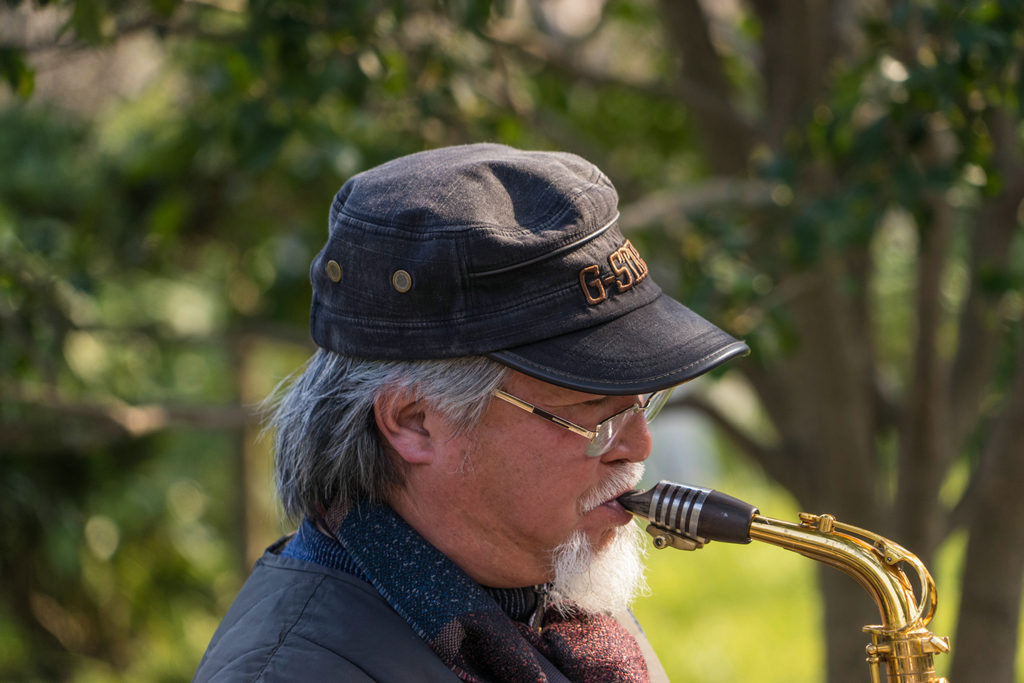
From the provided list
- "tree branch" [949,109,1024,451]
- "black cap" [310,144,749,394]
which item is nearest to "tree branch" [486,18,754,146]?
"tree branch" [949,109,1024,451]

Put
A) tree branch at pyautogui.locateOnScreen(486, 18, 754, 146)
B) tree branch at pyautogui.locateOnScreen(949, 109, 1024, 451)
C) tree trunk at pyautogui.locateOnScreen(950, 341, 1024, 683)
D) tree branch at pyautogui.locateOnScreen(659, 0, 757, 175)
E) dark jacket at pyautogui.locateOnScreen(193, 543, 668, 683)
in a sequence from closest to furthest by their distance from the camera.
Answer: dark jacket at pyautogui.locateOnScreen(193, 543, 668, 683) < tree trunk at pyautogui.locateOnScreen(950, 341, 1024, 683) < tree branch at pyautogui.locateOnScreen(949, 109, 1024, 451) < tree branch at pyautogui.locateOnScreen(486, 18, 754, 146) < tree branch at pyautogui.locateOnScreen(659, 0, 757, 175)

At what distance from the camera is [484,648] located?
4.51ft

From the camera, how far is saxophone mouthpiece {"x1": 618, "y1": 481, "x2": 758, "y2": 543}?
58.5 inches

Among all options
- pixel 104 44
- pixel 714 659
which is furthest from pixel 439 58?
pixel 714 659

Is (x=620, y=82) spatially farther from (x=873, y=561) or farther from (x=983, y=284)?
(x=873, y=561)

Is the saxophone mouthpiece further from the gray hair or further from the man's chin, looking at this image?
the gray hair

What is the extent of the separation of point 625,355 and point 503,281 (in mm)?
198

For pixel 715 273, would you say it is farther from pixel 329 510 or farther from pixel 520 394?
pixel 329 510

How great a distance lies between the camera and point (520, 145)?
390 cm

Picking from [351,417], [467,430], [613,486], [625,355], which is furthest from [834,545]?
[351,417]

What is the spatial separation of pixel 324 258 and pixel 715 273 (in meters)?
1.20

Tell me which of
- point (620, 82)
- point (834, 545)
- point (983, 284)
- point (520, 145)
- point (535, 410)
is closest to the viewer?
point (535, 410)

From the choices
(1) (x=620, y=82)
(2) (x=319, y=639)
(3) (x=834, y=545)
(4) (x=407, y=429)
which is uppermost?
(1) (x=620, y=82)

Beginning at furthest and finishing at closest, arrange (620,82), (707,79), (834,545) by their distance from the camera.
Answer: (707,79)
(620,82)
(834,545)
